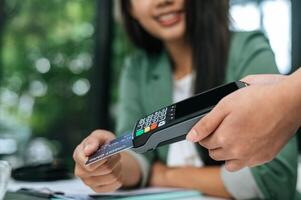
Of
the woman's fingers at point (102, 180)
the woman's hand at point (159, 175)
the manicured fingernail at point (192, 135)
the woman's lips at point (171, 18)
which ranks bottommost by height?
the woman's hand at point (159, 175)

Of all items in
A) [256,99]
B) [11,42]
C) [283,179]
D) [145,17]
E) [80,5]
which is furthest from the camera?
[80,5]

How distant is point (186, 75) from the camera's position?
1.27 m

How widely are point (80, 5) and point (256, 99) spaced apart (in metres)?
1.89

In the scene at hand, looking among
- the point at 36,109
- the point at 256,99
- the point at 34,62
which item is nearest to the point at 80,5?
the point at 34,62

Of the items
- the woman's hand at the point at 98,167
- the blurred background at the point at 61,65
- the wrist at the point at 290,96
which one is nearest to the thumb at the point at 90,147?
the woman's hand at the point at 98,167

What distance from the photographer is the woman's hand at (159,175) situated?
1.07 metres

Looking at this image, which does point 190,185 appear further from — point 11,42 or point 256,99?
point 11,42

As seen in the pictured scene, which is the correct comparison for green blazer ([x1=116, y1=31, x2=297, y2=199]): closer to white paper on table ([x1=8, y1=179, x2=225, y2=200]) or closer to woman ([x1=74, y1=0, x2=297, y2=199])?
woman ([x1=74, y1=0, x2=297, y2=199])

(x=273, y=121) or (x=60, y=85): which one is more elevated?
(x=273, y=121)

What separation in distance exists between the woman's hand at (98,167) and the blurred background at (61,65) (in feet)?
3.92

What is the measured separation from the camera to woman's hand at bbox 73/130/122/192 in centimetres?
81

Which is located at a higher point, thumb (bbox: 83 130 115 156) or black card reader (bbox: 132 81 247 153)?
black card reader (bbox: 132 81 247 153)

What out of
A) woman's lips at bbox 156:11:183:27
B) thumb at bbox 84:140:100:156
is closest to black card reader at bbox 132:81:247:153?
thumb at bbox 84:140:100:156

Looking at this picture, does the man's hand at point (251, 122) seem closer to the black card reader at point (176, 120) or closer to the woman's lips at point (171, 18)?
the black card reader at point (176, 120)
